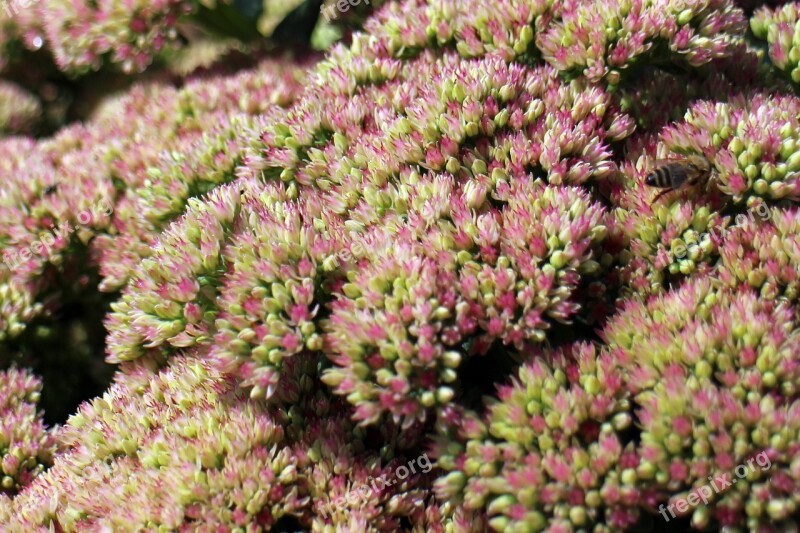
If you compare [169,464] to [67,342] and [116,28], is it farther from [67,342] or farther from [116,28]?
[116,28]

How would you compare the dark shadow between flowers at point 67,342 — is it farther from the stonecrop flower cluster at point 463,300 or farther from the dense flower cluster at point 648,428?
the dense flower cluster at point 648,428

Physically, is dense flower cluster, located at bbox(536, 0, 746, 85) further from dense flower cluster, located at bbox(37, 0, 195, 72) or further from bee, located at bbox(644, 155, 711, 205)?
dense flower cluster, located at bbox(37, 0, 195, 72)

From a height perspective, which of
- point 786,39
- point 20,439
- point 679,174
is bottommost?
point 20,439

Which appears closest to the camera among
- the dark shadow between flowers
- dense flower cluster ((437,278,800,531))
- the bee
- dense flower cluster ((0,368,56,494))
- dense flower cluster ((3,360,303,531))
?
dense flower cluster ((437,278,800,531))

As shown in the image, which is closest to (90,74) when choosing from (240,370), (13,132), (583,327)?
(13,132)

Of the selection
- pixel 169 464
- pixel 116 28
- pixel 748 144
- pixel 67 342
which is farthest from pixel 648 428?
pixel 116 28

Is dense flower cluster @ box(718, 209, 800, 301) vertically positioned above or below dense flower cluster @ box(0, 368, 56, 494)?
above

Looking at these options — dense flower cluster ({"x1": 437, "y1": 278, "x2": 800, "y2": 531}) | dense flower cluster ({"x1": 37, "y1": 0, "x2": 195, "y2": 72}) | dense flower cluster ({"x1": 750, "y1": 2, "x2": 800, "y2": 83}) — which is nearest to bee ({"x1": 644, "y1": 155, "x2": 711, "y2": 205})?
dense flower cluster ({"x1": 437, "y1": 278, "x2": 800, "y2": 531})
